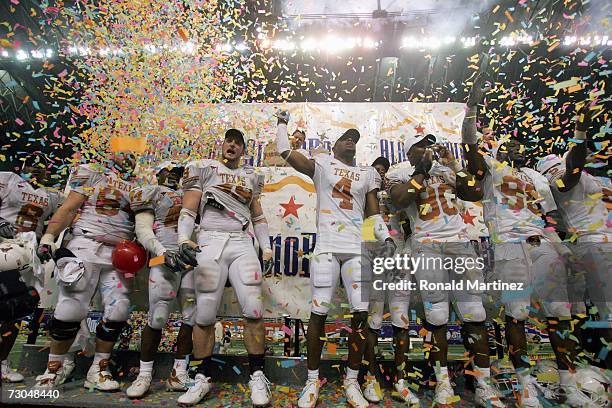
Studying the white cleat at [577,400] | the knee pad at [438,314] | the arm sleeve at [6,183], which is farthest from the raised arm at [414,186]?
the arm sleeve at [6,183]

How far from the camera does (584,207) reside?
3.61 meters

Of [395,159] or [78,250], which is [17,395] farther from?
[395,159]

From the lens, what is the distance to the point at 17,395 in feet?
10.1

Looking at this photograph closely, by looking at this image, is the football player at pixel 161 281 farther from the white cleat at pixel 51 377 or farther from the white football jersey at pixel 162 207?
the white cleat at pixel 51 377

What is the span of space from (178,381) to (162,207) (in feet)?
5.98

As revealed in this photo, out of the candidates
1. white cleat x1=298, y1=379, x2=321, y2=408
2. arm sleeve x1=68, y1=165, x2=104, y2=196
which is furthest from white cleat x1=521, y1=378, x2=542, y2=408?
arm sleeve x1=68, y1=165, x2=104, y2=196

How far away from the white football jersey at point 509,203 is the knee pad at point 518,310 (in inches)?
25.6

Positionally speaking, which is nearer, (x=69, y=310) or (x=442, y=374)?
(x=442, y=374)

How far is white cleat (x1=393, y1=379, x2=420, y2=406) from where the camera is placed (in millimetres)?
3016

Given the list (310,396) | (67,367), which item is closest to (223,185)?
(310,396)

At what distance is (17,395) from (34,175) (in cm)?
262

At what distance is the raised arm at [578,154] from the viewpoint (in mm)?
3297

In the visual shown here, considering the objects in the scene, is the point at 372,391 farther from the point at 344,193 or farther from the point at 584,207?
the point at 584,207

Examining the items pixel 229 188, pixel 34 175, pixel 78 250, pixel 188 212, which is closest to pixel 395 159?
pixel 229 188
